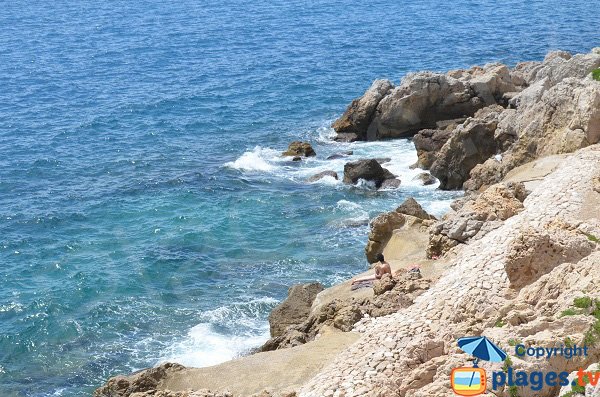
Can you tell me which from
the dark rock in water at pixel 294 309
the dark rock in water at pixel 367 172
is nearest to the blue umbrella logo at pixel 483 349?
the dark rock in water at pixel 294 309

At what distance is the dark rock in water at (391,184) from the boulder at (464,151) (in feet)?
7.97

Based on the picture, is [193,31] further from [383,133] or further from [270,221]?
[270,221]

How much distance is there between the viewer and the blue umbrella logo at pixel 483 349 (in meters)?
20.4

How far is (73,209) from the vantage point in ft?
167

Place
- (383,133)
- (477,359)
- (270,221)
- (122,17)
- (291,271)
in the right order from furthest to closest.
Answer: (122,17), (383,133), (270,221), (291,271), (477,359)

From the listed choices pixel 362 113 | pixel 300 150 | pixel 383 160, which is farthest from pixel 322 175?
pixel 362 113

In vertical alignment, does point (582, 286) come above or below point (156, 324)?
above

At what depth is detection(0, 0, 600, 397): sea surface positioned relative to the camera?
3859 cm

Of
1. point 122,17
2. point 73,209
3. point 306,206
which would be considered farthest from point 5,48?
point 306,206

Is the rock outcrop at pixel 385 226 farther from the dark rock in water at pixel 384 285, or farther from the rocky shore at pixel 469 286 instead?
the dark rock in water at pixel 384 285

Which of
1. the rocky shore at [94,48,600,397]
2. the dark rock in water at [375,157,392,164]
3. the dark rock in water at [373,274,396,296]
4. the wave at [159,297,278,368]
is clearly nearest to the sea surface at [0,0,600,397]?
the wave at [159,297,278,368]

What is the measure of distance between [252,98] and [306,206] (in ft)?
75.9

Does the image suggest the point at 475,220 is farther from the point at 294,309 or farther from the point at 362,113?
the point at 362,113

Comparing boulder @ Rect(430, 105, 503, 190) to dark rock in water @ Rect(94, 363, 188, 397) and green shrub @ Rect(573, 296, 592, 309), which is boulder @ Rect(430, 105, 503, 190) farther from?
green shrub @ Rect(573, 296, 592, 309)
